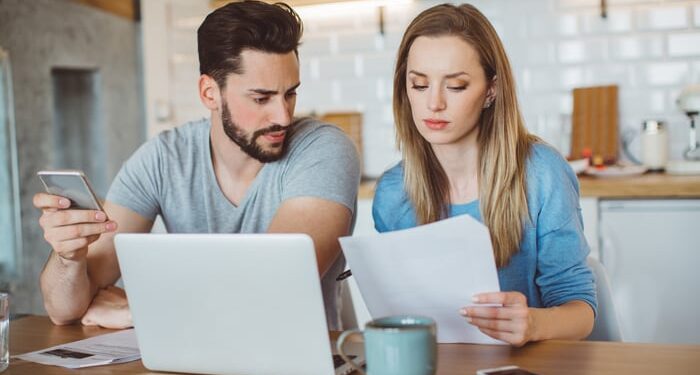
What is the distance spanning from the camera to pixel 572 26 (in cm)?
358

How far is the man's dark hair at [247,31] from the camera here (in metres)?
1.94

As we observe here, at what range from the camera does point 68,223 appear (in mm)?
1605

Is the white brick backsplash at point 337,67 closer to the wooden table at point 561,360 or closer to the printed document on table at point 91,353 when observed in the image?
the printed document on table at point 91,353

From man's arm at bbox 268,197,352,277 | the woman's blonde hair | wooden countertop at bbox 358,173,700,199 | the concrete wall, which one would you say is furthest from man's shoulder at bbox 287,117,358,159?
the concrete wall

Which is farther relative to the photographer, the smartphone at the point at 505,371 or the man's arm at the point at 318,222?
the man's arm at the point at 318,222

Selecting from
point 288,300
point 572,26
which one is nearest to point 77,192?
point 288,300

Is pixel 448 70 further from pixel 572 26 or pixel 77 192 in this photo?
pixel 572 26

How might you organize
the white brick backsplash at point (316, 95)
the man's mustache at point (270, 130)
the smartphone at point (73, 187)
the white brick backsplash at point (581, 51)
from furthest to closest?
the white brick backsplash at point (316, 95), the white brick backsplash at point (581, 51), the man's mustache at point (270, 130), the smartphone at point (73, 187)

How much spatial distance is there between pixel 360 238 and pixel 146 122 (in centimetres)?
311

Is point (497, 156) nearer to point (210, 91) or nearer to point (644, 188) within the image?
point (210, 91)

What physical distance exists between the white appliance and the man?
1.43 meters

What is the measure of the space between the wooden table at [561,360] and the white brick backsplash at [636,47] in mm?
2389

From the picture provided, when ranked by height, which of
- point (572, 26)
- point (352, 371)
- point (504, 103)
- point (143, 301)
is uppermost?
point (572, 26)

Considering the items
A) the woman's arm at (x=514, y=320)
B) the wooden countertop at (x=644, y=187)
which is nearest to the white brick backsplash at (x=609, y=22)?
the wooden countertop at (x=644, y=187)
